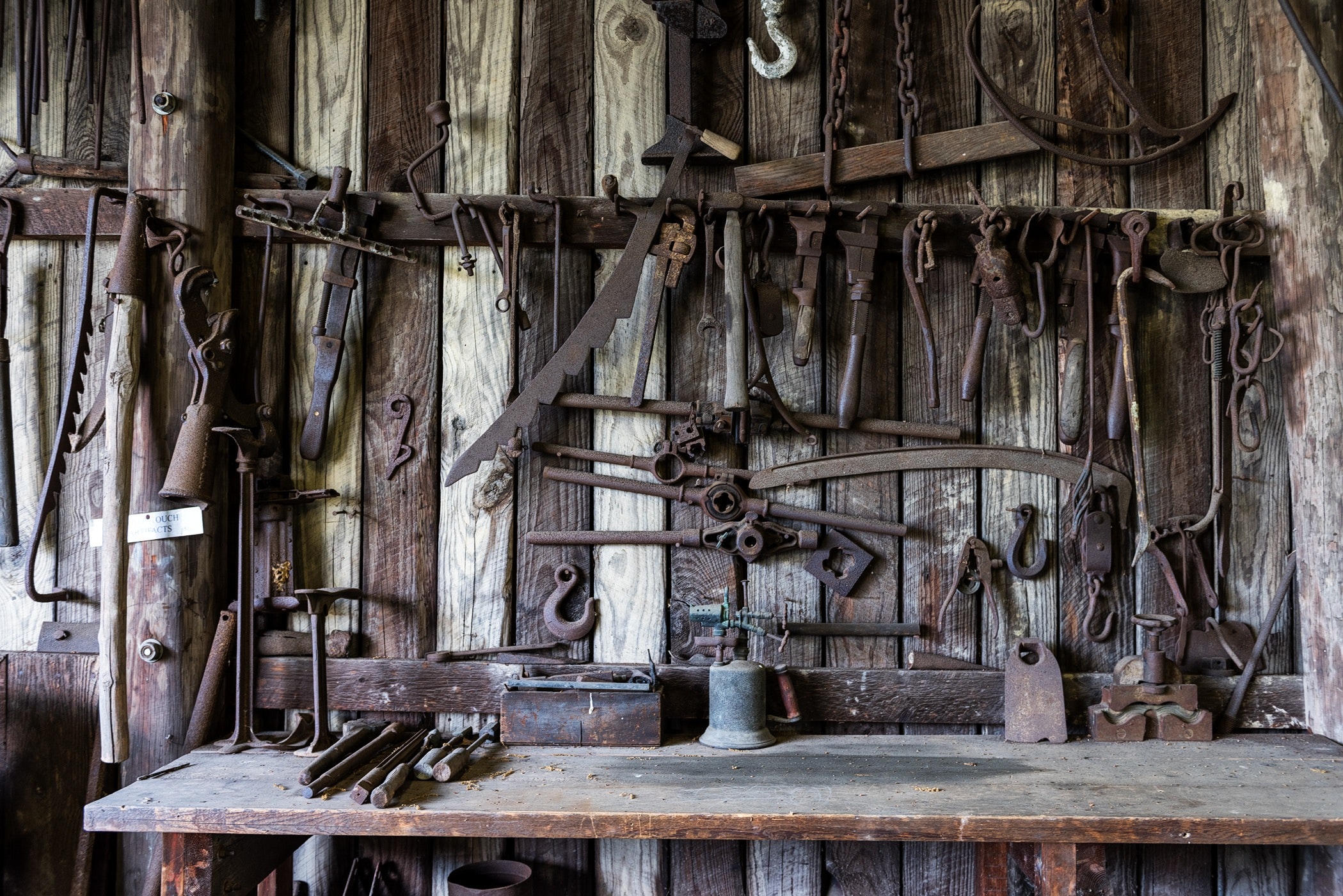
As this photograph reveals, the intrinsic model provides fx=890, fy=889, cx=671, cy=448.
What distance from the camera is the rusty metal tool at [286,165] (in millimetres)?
2303

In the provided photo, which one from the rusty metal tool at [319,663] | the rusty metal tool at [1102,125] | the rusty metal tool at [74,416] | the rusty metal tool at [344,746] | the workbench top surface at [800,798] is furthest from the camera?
the rusty metal tool at [1102,125]

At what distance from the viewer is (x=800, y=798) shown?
5.66 feet

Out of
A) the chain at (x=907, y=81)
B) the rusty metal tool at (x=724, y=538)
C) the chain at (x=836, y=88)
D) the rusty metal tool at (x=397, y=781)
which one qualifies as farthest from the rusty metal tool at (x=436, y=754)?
the chain at (x=907, y=81)

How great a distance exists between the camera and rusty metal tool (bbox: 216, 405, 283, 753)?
207 centimetres

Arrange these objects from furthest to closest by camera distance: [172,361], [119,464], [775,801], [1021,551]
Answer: [1021,551] < [172,361] < [119,464] < [775,801]

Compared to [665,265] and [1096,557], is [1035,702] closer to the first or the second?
[1096,557]

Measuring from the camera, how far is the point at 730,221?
2217 millimetres

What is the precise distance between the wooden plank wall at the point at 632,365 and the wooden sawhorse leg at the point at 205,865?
1.75ft

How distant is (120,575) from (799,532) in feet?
5.37

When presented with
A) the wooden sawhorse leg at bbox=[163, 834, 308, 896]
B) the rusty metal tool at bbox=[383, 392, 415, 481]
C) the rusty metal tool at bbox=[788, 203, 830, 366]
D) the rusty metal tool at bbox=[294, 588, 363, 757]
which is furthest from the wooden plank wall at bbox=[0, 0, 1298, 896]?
the wooden sawhorse leg at bbox=[163, 834, 308, 896]

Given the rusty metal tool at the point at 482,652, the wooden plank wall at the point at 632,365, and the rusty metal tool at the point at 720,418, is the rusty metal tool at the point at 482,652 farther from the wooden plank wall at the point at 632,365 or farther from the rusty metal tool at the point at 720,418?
the rusty metal tool at the point at 720,418

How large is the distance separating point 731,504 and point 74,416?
165 cm

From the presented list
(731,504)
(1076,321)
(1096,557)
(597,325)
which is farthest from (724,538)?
(1076,321)

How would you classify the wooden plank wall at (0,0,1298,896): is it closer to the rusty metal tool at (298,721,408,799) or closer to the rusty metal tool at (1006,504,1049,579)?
the rusty metal tool at (1006,504,1049,579)
